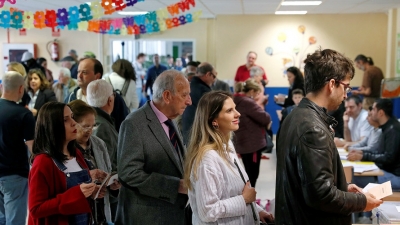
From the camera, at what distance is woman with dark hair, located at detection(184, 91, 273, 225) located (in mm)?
2391

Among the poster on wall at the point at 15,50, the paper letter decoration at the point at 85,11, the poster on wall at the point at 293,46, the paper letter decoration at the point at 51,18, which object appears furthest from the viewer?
the poster on wall at the point at 15,50

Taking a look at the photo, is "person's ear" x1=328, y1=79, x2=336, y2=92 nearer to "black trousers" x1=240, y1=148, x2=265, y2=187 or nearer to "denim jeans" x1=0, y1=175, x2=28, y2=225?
"denim jeans" x1=0, y1=175, x2=28, y2=225

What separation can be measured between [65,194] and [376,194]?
1569 millimetres

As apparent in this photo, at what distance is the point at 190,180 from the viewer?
2.48 meters

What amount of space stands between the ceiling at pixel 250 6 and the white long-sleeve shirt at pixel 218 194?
6.42 m

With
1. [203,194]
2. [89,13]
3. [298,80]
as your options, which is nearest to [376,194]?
[203,194]

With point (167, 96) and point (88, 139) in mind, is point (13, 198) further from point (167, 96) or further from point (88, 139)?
point (167, 96)

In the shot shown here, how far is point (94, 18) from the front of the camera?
6.95 meters

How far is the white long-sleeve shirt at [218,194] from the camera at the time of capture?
2.38 meters

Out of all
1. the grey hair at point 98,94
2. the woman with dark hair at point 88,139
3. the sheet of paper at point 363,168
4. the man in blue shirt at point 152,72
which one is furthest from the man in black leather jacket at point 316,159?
the man in blue shirt at point 152,72

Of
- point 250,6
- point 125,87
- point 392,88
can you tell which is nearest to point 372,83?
point 392,88

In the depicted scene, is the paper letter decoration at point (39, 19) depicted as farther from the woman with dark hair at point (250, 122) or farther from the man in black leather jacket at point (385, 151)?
the man in black leather jacket at point (385, 151)

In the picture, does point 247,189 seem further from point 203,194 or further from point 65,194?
point 65,194

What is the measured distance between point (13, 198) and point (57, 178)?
5.27 ft
